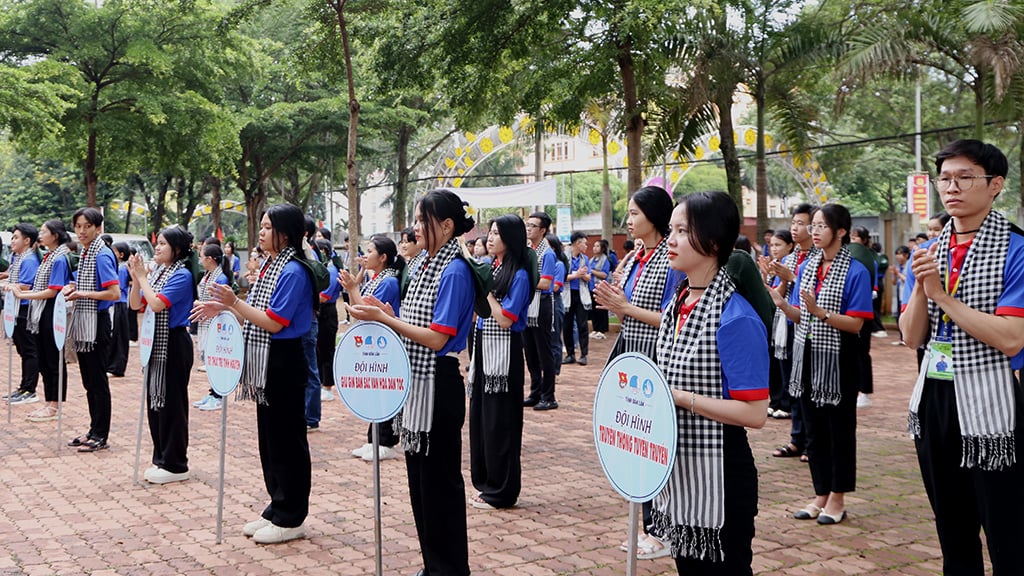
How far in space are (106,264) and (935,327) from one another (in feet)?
23.2

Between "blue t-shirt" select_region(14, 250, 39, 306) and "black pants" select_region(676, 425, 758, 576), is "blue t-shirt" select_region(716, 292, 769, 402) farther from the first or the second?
"blue t-shirt" select_region(14, 250, 39, 306)

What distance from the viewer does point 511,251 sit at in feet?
22.0

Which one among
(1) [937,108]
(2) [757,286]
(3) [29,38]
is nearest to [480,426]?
(2) [757,286]

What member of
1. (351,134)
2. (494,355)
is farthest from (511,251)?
(351,134)

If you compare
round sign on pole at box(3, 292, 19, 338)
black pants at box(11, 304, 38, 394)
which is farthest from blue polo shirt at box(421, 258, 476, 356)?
black pants at box(11, 304, 38, 394)

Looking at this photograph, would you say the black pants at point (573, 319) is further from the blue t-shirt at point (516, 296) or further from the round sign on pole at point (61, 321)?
the round sign on pole at point (61, 321)

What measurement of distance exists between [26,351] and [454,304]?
28.5 ft

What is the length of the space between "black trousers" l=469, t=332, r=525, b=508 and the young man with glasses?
3.12 metres

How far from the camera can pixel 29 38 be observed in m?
20.1

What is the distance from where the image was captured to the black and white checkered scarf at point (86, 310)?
8031 millimetres

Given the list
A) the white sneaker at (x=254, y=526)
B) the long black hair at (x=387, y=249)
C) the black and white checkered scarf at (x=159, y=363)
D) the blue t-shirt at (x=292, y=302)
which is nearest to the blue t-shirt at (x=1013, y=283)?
the blue t-shirt at (x=292, y=302)

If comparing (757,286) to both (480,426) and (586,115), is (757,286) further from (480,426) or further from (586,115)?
(586,115)

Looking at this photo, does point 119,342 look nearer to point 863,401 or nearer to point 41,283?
point 41,283

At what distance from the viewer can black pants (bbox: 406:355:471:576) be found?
14.9ft
